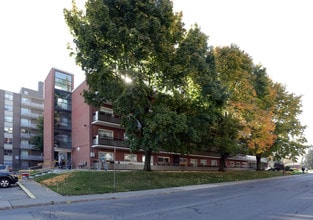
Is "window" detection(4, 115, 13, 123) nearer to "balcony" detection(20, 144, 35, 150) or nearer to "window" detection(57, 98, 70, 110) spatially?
"balcony" detection(20, 144, 35, 150)

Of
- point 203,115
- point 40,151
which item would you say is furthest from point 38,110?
point 203,115

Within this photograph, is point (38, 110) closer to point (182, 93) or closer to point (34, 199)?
point (182, 93)

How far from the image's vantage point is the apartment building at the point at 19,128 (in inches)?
2771

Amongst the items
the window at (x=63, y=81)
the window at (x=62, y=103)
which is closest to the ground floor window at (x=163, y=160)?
the window at (x=62, y=103)

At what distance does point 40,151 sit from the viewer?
232 feet

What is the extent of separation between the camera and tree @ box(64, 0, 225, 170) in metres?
22.9

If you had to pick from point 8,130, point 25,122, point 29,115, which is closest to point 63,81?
point 29,115

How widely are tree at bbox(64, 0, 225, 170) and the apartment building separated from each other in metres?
51.3

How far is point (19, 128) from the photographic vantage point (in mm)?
73688

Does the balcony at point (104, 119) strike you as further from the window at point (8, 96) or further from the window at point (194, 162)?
the window at point (8, 96)

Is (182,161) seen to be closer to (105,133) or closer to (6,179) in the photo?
(105,133)

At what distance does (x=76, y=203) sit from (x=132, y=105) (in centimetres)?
1117

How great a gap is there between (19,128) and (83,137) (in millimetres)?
38582

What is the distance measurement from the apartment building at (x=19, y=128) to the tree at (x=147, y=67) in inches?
2021
